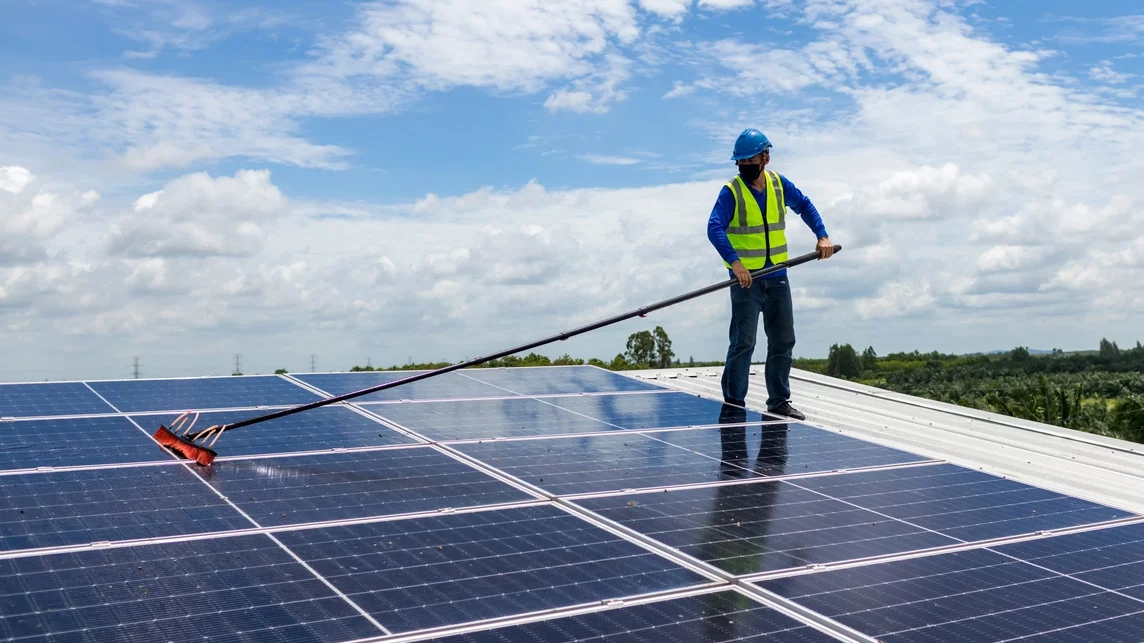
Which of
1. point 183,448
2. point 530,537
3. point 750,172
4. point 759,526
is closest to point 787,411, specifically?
point 750,172

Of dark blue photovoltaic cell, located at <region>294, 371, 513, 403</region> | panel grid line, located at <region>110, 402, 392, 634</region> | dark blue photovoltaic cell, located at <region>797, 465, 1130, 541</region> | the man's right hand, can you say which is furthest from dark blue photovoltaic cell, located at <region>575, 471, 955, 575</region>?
dark blue photovoltaic cell, located at <region>294, 371, 513, 403</region>

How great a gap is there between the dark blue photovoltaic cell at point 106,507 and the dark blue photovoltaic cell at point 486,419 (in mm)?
2718

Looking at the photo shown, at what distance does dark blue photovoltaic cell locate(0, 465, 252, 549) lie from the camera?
22.4ft

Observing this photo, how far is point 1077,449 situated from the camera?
11.5m

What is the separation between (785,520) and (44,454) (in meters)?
6.15

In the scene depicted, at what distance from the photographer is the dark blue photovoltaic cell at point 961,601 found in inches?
223

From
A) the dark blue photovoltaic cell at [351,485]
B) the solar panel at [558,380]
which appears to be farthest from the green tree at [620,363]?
the dark blue photovoltaic cell at [351,485]

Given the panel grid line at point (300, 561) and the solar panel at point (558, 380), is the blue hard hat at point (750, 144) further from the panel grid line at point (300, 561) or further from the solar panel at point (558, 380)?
the panel grid line at point (300, 561)

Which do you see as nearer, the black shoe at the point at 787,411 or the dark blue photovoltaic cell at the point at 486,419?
the dark blue photovoltaic cell at the point at 486,419

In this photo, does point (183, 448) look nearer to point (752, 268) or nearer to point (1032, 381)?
point (752, 268)

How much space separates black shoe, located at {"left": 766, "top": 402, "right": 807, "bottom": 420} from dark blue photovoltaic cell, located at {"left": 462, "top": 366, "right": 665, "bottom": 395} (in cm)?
195

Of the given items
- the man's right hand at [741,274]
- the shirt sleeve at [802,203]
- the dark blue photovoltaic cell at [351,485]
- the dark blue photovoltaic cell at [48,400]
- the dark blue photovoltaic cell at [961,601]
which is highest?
the shirt sleeve at [802,203]

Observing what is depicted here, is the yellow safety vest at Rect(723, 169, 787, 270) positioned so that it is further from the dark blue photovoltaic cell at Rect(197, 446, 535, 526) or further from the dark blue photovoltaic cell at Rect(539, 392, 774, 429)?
the dark blue photovoltaic cell at Rect(197, 446, 535, 526)

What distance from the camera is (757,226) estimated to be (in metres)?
11.6
